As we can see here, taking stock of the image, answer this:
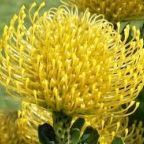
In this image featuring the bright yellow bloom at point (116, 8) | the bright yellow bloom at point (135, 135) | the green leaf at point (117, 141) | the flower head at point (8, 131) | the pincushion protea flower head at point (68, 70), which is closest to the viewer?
the pincushion protea flower head at point (68, 70)

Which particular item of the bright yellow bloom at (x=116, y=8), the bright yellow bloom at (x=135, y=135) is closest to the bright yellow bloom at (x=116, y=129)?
the bright yellow bloom at (x=135, y=135)

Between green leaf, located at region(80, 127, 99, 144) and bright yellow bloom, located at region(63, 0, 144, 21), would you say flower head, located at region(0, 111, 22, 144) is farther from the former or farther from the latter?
bright yellow bloom, located at region(63, 0, 144, 21)

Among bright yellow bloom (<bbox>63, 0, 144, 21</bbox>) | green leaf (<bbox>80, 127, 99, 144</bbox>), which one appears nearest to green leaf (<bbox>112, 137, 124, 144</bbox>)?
green leaf (<bbox>80, 127, 99, 144</bbox>)

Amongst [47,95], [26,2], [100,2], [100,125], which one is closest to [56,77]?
[47,95]

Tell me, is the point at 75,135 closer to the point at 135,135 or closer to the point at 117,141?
the point at 117,141

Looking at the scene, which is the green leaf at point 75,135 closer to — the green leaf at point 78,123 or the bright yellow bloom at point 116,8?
the green leaf at point 78,123

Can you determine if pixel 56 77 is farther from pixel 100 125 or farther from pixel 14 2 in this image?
pixel 14 2
